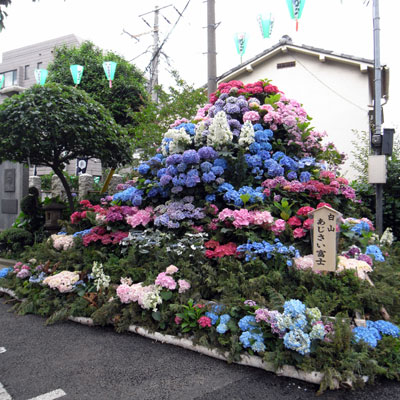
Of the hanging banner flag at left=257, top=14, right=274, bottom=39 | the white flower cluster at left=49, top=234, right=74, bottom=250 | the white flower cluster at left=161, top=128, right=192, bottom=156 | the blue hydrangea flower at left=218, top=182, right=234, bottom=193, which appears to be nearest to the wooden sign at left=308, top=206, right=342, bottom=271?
the blue hydrangea flower at left=218, top=182, right=234, bottom=193

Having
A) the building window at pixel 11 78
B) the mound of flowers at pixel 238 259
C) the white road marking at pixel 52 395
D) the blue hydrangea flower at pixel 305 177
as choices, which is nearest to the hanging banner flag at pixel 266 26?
the mound of flowers at pixel 238 259

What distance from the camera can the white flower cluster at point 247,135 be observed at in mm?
5062

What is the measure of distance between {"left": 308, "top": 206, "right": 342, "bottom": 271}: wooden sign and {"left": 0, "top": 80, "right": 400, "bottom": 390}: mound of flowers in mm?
189

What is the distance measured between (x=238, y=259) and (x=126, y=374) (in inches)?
69.9

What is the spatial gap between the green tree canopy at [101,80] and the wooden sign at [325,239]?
14.0 metres

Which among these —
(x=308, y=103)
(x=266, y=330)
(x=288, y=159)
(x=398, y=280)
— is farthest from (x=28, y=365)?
(x=308, y=103)

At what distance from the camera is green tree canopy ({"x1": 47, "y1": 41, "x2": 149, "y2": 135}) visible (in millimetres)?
16344

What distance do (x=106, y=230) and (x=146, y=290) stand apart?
1.77m

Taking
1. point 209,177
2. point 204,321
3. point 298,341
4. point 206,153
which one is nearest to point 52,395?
point 204,321

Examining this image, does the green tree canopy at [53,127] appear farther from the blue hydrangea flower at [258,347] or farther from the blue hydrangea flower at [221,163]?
the blue hydrangea flower at [258,347]

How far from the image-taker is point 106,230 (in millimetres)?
5188

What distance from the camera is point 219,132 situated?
4.93m

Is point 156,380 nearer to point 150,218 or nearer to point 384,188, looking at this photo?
point 150,218

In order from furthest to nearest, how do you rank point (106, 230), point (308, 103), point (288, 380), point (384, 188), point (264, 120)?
point (308, 103)
point (384, 188)
point (264, 120)
point (106, 230)
point (288, 380)
